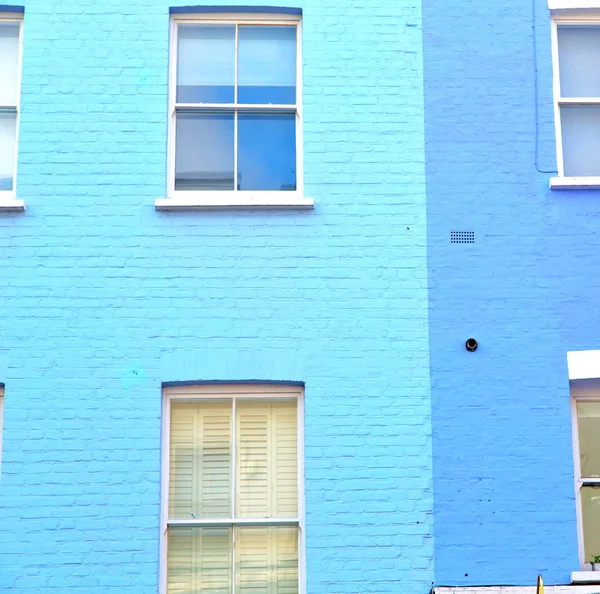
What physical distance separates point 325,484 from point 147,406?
1608 mm

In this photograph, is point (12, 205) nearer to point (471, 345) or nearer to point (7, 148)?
point (7, 148)

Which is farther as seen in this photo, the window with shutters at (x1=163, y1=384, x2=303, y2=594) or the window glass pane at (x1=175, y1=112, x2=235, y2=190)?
the window glass pane at (x1=175, y1=112, x2=235, y2=190)

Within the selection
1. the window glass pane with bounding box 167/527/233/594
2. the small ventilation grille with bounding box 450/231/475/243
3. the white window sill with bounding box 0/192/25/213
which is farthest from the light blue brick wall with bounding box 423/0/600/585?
the white window sill with bounding box 0/192/25/213

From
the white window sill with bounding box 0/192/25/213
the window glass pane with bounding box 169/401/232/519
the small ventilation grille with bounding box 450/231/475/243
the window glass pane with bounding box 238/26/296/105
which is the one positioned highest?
the window glass pane with bounding box 238/26/296/105

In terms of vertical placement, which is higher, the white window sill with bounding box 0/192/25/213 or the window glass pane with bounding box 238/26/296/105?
the window glass pane with bounding box 238/26/296/105

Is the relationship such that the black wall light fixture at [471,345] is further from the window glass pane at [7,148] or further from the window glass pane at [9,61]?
the window glass pane at [9,61]

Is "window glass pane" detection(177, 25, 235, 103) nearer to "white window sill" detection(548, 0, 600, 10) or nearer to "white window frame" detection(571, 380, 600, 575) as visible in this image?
"white window sill" detection(548, 0, 600, 10)

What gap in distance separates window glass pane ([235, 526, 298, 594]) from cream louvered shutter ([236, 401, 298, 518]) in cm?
16

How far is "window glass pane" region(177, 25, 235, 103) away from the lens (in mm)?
10148

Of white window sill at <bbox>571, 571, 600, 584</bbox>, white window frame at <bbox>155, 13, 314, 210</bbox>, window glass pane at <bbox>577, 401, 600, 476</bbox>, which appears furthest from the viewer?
white window frame at <bbox>155, 13, 314, 210</bbox>

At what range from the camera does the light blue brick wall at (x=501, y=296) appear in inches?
357

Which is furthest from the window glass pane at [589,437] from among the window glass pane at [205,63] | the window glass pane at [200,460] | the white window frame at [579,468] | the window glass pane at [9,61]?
the window glass pane at [9,61]

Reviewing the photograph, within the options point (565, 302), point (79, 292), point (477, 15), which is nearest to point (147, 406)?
point (79, 292)

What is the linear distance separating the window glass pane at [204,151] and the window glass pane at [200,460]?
1998mm
